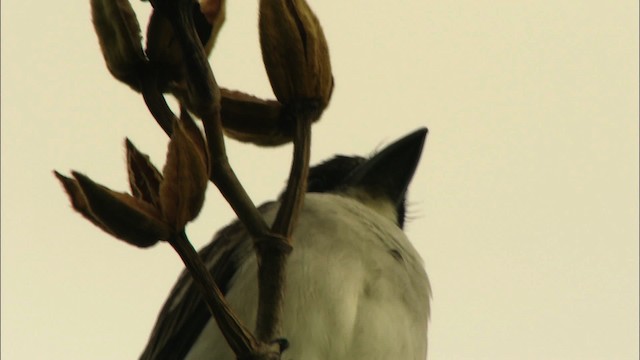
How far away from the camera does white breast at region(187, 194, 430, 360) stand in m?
4.41

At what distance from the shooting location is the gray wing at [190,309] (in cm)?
500

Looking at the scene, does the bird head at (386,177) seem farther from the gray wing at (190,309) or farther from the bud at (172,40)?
the bud at (172,40)

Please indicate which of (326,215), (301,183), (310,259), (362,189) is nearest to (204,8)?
(301,183)

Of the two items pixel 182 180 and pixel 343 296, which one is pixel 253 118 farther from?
pixel 343 296

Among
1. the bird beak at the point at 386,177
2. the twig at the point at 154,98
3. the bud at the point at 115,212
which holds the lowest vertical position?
the bud at the point at 115,212

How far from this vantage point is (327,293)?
450 centimetres

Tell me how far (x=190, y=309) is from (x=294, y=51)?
89.8 inches

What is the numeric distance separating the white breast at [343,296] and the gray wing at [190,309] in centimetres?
15

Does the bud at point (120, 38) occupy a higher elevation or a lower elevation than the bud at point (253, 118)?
higher

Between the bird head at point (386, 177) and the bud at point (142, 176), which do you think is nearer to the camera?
the bud at point (142, 176)

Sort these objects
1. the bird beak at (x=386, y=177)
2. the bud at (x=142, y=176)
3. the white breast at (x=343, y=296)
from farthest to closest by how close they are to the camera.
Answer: the bird beak at (x=386, y=177) → the white breast at (x=343, y=296) → the bud at (x=142, y=176)

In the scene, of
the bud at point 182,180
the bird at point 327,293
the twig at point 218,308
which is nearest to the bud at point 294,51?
the bud at point 182,180

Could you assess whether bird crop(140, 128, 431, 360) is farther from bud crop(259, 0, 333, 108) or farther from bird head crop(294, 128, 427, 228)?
bud crop(259, 0, 333, 108)

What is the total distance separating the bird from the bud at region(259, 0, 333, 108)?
144cm
